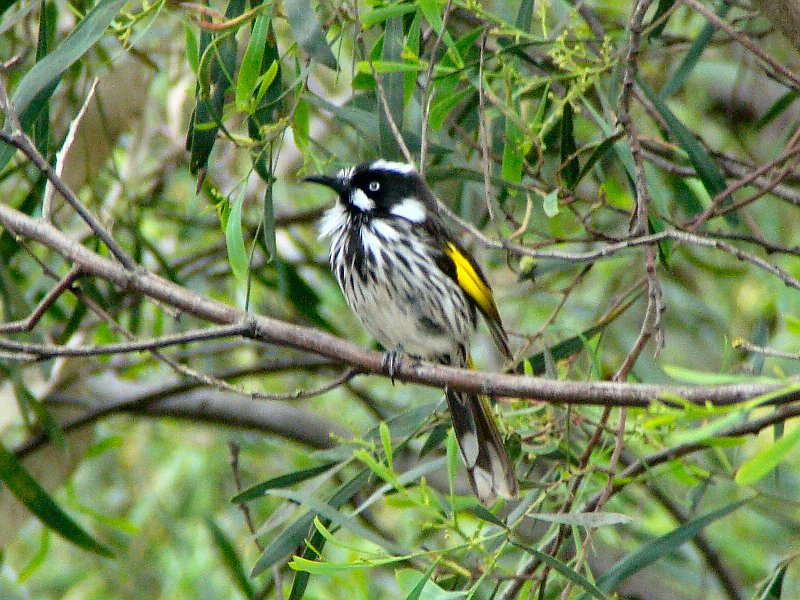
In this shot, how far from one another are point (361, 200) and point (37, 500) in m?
1.30

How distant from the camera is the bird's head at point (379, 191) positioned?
3.47m

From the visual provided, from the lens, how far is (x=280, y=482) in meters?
2.97

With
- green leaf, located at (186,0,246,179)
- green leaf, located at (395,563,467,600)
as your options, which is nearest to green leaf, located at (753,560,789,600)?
green leaf, located at (395,563,467,600)

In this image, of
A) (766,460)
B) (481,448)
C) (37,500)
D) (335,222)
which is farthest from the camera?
(335,222)

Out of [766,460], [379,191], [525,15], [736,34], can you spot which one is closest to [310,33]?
[525,15]

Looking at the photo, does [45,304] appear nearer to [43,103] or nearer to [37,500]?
[43,103]

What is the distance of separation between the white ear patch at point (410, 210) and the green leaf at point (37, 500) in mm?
1326

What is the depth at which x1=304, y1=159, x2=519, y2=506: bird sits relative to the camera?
342 cm

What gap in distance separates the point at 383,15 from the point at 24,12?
811mm

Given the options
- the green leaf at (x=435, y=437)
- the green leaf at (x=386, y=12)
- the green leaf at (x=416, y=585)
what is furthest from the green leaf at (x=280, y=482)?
the green leaf at (x=386, y=12)

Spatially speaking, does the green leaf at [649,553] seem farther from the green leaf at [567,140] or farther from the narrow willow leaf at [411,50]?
the narrow willow leaf at [411,50]

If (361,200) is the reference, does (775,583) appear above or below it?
below

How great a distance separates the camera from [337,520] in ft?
8.14

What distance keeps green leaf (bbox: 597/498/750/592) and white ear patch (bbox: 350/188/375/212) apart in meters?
1.32
